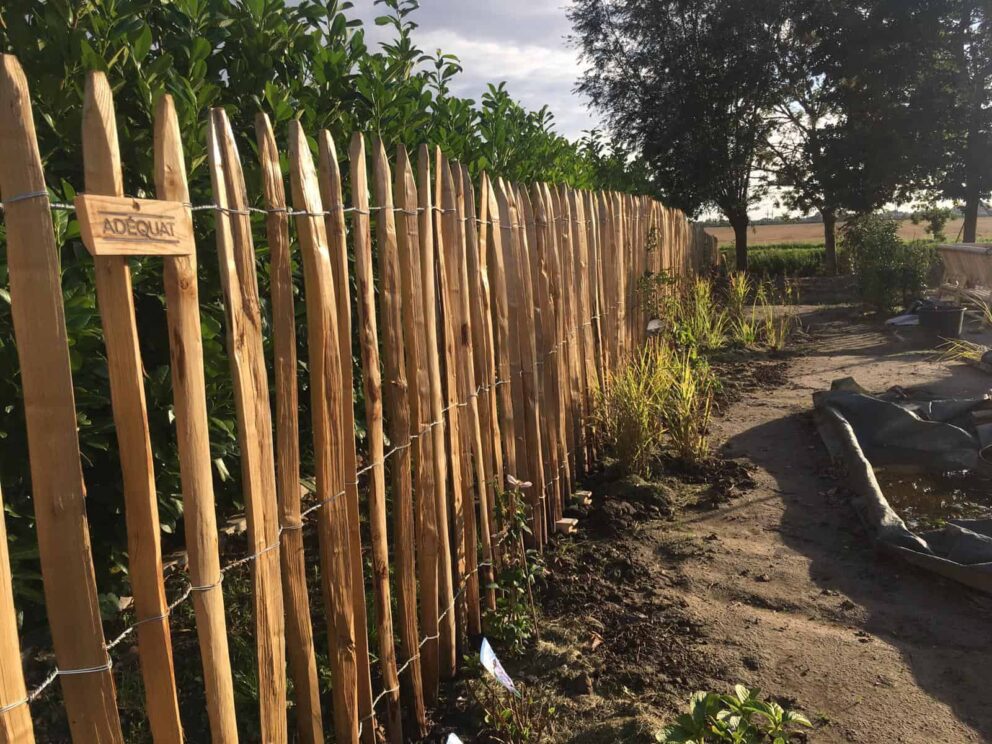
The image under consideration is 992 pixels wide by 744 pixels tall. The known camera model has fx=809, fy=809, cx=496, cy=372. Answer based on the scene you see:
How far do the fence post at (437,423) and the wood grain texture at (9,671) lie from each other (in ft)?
5.22

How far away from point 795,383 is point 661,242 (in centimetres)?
200

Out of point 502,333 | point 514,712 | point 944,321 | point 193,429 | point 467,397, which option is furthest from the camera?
point 944,321

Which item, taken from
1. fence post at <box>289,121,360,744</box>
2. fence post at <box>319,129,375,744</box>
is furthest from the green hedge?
fence post at <box>289,121,360,744</box>

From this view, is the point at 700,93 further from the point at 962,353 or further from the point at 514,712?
the point at 514,712

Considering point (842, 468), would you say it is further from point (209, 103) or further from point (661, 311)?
point (209, 103)

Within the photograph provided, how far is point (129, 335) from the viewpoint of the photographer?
139 cm

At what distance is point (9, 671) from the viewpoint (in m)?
1.21

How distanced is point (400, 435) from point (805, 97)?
23330 millimetres

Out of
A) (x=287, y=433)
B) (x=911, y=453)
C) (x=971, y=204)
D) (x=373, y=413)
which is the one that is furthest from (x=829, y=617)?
(x=971, y=204)

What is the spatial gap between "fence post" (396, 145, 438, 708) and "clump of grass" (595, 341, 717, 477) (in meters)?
2.33

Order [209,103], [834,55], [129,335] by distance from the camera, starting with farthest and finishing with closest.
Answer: [834,55] → [209,103] → [129,335]

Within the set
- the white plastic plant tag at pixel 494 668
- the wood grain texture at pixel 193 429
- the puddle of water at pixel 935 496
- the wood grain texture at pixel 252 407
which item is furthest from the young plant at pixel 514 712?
the puddle of water at pixel 935 496

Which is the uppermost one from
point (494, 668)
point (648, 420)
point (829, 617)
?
point (648, 420)

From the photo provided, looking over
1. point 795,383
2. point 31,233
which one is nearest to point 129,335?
point 31,233
